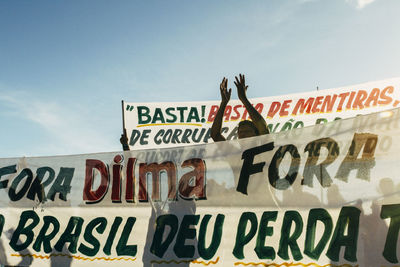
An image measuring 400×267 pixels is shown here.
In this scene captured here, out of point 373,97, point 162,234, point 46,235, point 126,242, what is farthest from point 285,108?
point 46,235

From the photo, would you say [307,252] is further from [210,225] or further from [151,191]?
[151,191]

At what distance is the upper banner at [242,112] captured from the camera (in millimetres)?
6428

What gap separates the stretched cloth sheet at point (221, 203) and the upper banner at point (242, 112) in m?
3.17

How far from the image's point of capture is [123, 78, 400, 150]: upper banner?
6428 mm

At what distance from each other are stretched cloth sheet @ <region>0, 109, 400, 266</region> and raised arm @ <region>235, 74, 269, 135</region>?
60 cm

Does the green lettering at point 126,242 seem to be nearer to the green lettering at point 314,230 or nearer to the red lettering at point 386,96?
the green lettering at point 314,230

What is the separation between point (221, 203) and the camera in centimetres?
323

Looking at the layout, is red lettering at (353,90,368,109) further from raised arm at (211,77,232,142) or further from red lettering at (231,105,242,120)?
raised arm at (211,77,232,142)

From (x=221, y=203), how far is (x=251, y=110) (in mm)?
1185

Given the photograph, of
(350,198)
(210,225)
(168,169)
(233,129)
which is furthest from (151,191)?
(233,129)

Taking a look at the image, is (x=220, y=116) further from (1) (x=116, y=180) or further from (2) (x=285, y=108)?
(2) (x=285, y=108)

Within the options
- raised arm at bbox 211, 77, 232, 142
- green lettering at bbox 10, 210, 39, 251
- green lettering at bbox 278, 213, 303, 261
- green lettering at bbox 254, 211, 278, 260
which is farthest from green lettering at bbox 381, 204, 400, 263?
green lettering at bbox 10, 210, 39, 251

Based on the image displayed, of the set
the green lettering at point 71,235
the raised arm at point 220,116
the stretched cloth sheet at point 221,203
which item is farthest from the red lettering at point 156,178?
the raised arm at point 220,116

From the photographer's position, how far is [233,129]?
6.84m
